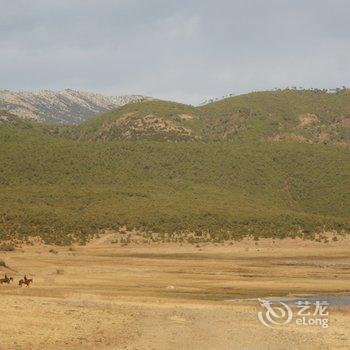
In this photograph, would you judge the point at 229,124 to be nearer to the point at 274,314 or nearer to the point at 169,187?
the point at 169,187

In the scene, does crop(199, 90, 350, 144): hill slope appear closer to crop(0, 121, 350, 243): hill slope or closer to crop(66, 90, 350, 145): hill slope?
crop(66, 90, 350, 145): hill slope

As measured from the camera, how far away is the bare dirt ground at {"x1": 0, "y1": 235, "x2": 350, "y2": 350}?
2480 centimetres

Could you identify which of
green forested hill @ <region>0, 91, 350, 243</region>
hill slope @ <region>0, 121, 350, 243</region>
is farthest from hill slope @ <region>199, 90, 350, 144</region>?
hill slope @ <region>0, 121, 350, 243</region>

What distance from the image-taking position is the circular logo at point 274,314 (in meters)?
29.8

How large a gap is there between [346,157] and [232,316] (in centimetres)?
11351

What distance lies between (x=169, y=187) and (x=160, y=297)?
83.5m

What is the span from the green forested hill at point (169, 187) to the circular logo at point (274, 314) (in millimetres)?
48008

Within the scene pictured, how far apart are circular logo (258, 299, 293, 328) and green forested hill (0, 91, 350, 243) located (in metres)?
48.0

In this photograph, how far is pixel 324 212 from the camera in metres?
118

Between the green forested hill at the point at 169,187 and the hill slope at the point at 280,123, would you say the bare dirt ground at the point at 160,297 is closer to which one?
the green forested hill at the point at 169,187

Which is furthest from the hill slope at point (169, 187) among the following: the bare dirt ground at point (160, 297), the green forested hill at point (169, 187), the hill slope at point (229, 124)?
the hill slope at point (229, 124)

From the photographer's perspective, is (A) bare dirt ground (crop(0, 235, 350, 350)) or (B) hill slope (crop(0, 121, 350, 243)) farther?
(B) hill slope (crop(0, 121, 350, 243))

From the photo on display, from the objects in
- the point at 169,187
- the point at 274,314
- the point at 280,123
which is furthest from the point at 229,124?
the point at 274,314

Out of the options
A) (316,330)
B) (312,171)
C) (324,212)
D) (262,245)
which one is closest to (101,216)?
(262,245)
